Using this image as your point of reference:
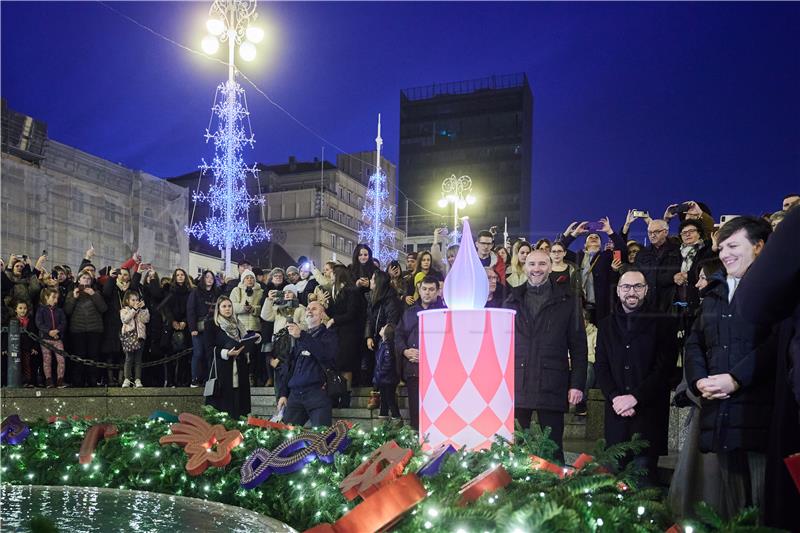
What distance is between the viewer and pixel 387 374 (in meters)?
Answer: 8.46

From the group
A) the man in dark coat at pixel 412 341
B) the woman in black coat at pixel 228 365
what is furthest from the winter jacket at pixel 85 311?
the man in dark coat at pixel 412 341

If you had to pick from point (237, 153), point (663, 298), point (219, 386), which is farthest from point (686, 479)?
point (237, 153)

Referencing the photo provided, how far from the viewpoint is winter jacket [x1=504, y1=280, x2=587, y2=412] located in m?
5.10

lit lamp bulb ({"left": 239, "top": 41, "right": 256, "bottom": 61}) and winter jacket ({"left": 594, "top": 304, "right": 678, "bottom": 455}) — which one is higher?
lit lamp bulb ({"left": 239, "top": 41, "right": 256, "bottom": 61})

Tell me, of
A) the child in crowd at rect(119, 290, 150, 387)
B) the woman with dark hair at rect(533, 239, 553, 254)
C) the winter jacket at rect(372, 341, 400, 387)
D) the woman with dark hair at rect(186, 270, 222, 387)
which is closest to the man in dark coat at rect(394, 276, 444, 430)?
the winter jacket at rect(372, 341, 400, 387)

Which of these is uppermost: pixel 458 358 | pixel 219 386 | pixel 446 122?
pixel 446 122

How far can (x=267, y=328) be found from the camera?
430 inches

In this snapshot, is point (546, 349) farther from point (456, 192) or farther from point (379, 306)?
point (456, 192)

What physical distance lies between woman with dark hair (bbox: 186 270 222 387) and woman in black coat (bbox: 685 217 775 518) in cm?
750

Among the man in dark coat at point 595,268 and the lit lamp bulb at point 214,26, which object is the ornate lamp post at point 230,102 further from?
the man in dark coat at point 595,268

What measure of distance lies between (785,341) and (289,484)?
2.01 meters

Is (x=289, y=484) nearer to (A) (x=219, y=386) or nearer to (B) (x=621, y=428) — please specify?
(B) (x=621, y=428)

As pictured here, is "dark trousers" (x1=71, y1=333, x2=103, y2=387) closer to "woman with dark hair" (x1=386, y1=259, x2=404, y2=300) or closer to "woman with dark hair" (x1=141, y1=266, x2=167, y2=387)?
"woman with dark hair" (x1=141, y1=266, x2=167, y2=387)

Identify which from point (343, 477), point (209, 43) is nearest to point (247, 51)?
point (209, 43)
